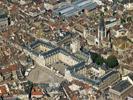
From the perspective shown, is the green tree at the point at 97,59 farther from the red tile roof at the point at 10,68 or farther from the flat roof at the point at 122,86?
the red tile roof at the point at 10,68

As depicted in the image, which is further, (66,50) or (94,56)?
(66,50)

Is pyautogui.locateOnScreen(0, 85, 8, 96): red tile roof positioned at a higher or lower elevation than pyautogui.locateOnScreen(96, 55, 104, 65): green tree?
higher

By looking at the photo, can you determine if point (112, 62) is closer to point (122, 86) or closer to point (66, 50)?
point (66, 50)

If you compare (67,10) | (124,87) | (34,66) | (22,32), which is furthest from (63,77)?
(67,10)

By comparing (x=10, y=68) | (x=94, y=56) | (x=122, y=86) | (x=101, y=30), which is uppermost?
(x=101, y=30)

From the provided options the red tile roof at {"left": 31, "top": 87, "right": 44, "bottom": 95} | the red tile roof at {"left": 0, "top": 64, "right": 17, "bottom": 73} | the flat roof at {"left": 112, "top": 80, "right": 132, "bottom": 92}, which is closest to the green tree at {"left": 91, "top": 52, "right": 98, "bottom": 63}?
the flat roof at {"left": 112, "top": 80, "right": 132, "bottom": 92}

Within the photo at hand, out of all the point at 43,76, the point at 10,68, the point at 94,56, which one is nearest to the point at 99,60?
the point at 94,56

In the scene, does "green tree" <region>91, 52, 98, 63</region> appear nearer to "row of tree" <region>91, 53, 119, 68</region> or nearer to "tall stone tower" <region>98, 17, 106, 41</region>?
"row of tree" <region>91, 53, 119, 68</region>
